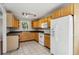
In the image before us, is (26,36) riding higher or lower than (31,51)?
higher

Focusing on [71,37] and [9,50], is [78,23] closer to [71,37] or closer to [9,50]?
[71,37]

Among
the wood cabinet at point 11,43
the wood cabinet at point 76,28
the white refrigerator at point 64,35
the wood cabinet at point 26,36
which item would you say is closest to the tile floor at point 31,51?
the wood cabinet at point 11,43

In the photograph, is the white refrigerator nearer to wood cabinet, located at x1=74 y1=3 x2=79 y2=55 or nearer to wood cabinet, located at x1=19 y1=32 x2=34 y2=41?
wood cabinet, located at x1=74 y1=3 x2=79 y2=55

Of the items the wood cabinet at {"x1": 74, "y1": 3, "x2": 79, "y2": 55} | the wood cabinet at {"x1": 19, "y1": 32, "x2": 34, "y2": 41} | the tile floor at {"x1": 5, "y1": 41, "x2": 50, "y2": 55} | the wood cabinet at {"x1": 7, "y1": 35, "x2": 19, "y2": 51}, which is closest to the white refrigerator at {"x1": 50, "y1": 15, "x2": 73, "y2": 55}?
the wood cabinet at {"x1": 74, "y1": 3, "x2": 79, "y2": 55}

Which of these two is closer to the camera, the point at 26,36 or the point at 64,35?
the point at 64,35

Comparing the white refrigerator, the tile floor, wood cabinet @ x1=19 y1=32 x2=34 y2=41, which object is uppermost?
the white refrigerator

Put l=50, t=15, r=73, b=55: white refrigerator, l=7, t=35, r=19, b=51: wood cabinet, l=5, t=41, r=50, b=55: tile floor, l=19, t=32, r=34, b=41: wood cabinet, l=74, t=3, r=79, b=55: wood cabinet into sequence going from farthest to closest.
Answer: l=19, t=32, r=34, b=41: wood cabinet < l=7, t=35, r=19, b=51: wood cabinet < l=5, t=41, r=50, b=55: tile floor < l=50, t=15, r=73, b=55: white refrigerator < l=74, t=3, r=79, b=55: wood cabinet

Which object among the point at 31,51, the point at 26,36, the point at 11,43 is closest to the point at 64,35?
the point at 31,51

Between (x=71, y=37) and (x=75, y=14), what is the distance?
60 cm

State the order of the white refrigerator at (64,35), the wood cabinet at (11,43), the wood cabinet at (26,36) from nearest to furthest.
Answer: the white refrigerator at (64,35), the wood cabinet at (11,43), the wood cabinet at (26,36)

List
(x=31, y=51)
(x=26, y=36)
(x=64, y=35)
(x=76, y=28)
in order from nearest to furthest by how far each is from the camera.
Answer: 1. (x=76, y=28)
2. (x=64, y=35)
3. (x=31, y=51)
4. (x=26, y=36)

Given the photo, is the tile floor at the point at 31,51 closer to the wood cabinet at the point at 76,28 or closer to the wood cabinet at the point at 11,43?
the wood cabinet at the point at 11,43

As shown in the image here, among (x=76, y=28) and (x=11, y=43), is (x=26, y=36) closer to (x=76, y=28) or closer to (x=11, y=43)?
(x=11, y=43)

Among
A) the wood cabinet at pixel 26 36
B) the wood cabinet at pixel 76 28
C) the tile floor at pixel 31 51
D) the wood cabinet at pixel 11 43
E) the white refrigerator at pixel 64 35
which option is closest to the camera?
the wood cabinet at pixel 76 28
